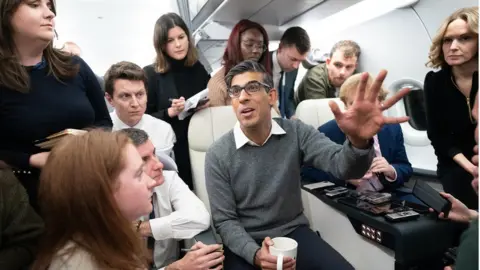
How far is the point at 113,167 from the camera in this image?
1.02 meters

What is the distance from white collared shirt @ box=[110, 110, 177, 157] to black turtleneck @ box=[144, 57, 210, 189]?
0.39 ft

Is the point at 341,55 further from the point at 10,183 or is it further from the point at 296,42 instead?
the point at 10,183

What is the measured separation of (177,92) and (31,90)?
3.33 ft

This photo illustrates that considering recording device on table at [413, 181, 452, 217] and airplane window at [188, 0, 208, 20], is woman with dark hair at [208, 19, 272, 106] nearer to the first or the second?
airplane window at [188, 0, 208, 20]

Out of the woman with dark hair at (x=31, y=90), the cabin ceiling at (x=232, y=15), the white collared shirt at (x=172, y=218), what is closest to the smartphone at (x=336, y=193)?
the white collared shirt at (x=172, y=218)

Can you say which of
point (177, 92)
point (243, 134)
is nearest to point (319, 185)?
point (243, 134)

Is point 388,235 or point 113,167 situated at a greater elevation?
point 113,167

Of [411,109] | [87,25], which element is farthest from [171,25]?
[87,25]

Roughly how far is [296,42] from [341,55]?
58 cm

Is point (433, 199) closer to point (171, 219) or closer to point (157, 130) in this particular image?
point (171, 219)

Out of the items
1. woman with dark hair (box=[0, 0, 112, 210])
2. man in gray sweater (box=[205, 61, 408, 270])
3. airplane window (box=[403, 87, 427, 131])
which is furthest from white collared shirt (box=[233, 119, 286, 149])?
airplane window (box=[403, 87, 427, 131])

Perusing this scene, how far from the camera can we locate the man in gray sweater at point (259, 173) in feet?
5.50

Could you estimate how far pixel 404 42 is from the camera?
9.23ft

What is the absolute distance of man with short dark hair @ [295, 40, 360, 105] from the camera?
3.10m
